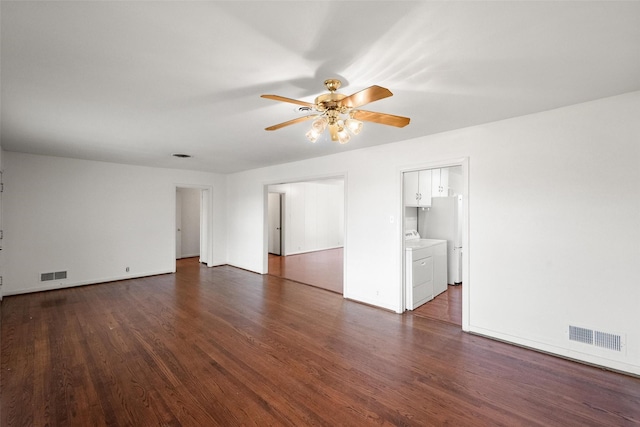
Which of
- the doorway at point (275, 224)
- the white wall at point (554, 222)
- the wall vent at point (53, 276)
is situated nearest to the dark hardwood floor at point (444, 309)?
the white wall at point (554, 222)

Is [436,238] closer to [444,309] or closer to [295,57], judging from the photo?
[444,309]

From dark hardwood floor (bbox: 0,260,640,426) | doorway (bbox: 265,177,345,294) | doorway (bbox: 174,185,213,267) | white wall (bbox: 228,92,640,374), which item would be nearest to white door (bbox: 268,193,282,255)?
doorway (bbox: 265,177,345,294)

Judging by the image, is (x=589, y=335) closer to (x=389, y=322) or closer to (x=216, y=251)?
(x=389, y=322)

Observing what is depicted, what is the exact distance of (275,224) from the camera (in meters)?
9.03

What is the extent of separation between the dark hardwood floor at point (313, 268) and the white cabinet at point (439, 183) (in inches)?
104

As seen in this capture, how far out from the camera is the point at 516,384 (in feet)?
7.27

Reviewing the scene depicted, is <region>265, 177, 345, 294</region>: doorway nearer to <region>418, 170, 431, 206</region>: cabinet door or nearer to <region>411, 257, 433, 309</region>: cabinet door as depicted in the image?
<region>418, 170, 431, 206</region>: cabinet door

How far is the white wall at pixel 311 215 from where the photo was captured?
29.0 feet

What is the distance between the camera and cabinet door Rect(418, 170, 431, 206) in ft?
16.3

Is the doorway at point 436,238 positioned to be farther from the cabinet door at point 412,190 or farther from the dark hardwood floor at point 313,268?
the dark hardwood floor at point 313,268

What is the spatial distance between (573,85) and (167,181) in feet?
22.4

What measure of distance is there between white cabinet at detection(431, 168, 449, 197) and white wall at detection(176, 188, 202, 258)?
6755 millimetres

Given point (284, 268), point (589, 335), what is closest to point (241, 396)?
point (589, 335)

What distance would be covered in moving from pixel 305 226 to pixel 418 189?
5018 millimetres
